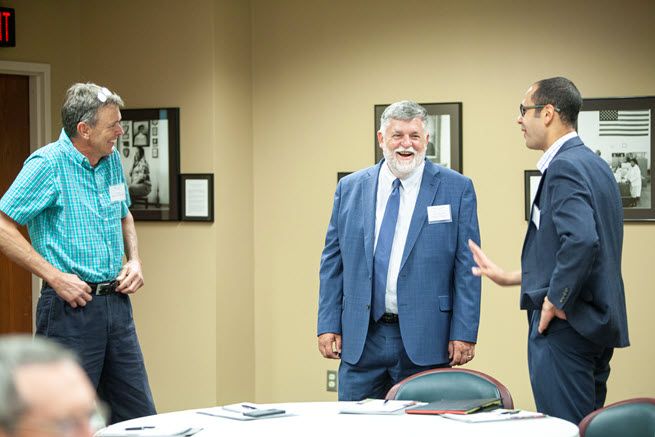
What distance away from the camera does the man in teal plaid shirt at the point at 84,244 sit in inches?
167

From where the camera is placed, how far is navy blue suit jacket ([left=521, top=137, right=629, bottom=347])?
3.71 meters

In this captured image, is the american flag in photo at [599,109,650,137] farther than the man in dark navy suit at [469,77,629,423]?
Yes

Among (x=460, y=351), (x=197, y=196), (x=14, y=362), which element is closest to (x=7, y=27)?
(x=197, y=196)

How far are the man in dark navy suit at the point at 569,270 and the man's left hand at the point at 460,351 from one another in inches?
12.7

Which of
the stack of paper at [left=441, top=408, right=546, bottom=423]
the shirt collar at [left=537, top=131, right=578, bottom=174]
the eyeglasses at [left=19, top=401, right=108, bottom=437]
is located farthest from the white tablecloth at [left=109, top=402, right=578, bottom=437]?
the eyeglasses at [left=19, top=401, right=108, bottom=437]

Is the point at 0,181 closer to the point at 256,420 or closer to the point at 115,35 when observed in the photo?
the point at 115,35

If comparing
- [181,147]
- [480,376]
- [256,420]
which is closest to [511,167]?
[181,147]

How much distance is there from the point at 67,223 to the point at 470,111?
2672 millimetres

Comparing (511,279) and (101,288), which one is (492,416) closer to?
(511,279)

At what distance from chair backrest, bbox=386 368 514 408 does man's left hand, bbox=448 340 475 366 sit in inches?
23.8

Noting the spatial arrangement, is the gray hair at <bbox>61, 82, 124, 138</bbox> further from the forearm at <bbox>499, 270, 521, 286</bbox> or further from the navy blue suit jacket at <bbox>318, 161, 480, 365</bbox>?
the forearm at <bbox>499, 270, 521, 286</bbox>

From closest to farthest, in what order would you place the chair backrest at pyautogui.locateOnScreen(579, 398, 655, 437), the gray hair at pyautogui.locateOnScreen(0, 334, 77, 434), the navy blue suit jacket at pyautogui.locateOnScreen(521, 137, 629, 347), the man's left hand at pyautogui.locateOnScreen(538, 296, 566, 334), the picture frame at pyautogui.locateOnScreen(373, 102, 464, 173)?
the gray hair at pyautogui.locateOnScreen(0, 334, 77, 434), the chair backrest at pyautogui.locateOnScreen(579, 398, 655, 437), the navy blue suit jacket at pyautogui.locateOnScreen(521, 137, 629, 347), the man's left hand at pyautogui.locateOnScreen(538, 296, 566, 334), the picture frame at pyautogui.locateOnScreen(373, 102, 464, 173)

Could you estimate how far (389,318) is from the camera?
429cm

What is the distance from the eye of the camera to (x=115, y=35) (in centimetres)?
650
